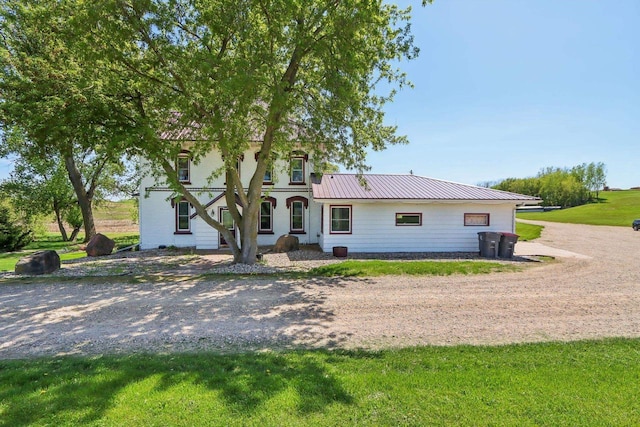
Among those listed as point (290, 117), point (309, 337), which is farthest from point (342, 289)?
point (290, 117)

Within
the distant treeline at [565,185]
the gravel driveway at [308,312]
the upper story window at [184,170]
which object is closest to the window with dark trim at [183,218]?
the upper story window at [184,170]

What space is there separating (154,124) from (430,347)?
10.7m

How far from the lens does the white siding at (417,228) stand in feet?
55.0

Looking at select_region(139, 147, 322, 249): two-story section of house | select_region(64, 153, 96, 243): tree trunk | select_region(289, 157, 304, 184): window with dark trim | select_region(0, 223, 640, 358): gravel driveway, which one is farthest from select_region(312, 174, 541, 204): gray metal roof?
select_region(64, 153, 96, 243): tree trunk

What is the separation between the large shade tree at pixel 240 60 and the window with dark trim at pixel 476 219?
A: 857 cm

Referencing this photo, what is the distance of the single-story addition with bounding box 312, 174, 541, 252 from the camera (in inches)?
654

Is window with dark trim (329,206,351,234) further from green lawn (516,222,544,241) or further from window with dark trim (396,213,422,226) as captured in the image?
green lawn (516,222,544,241)

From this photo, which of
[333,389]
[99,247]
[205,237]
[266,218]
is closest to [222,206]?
[205,237]

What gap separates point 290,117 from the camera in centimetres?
1305

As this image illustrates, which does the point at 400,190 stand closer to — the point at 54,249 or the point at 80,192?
the point at 80,192

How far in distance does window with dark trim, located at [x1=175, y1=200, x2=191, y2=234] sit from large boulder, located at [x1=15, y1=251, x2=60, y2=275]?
736 centimetres

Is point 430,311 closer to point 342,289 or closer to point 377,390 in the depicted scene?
point 342,289

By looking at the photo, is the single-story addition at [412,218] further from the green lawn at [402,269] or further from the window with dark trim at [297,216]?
the green lawn at [402,269]

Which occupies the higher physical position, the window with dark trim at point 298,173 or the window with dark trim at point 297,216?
the window with dark trim at point 298,173
